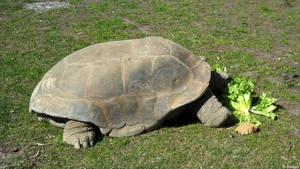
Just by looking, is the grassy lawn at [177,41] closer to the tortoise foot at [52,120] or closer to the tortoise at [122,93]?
the tortoise foot at [52,120]

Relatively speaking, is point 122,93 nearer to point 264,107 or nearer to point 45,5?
point 264,107

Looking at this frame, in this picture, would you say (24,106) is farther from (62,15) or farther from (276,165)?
(62,15)

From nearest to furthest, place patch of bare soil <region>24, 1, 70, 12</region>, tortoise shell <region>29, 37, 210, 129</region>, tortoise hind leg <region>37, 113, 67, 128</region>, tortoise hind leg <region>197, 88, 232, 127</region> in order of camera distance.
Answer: tortoise shell <region>29, 37, 210, 129</region> → tortoise hind leg <region>197, 88, 232, 127</region> → tortoise hind leg <region>37, 113, 67, 128</region> → patch of bare soil <region>24, 1, 70, 12</region>

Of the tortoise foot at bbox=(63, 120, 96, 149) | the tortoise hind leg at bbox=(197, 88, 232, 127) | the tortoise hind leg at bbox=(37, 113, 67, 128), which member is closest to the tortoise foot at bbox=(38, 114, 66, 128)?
the tortoise hind leg at bbox=(37, 113, 67, 128)

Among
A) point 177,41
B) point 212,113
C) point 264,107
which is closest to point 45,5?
point 177,41

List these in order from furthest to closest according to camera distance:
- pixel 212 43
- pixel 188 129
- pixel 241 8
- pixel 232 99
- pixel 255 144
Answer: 1. pixel 241 8
2. pixel 212 43
3. pixel 232 99
4. pixel 188 129
5. pixel 255 144

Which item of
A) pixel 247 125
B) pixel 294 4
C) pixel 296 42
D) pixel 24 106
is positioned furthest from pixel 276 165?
pixel 294 4

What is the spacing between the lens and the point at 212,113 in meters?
4.84

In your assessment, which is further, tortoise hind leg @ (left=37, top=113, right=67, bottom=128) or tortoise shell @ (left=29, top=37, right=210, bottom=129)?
tortoise hind leg @ (left=37, top=113, right=67, bottom=128)

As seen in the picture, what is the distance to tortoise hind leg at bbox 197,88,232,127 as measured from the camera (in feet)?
15.8

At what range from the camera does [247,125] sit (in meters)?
4.82

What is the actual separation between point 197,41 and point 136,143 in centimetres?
473

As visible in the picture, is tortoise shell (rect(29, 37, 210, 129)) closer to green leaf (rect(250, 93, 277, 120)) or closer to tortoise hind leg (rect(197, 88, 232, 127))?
tortoise hind leg (rect(197, 88, 232, 127))

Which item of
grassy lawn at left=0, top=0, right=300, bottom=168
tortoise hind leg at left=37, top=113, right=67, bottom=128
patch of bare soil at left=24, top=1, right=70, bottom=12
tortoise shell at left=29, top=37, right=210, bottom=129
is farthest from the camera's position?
patch of bare soil at left=24, top=1, right=70, bottom=12
